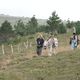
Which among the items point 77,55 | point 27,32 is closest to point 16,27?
point 27,32

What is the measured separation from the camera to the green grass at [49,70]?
14898 mm

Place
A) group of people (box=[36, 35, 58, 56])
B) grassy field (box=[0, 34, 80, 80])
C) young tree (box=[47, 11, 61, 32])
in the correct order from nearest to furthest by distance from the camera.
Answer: grassy field (box=[0, 34, 80, 80]), group of people (box=[36, 35, 58, 56]), young tree (box=[47, 11, 61, 32])

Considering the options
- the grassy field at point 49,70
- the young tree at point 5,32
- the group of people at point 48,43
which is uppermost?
the young tree at point 5,32

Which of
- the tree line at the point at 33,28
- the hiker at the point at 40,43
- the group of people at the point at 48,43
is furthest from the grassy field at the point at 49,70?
the tree line at the point at 33,28

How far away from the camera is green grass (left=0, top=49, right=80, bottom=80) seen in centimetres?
1490

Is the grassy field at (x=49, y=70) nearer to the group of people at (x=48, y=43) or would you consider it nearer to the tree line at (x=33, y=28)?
the group of people at (x=48, y=43)

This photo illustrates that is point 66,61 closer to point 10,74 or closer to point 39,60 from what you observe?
point 39,60

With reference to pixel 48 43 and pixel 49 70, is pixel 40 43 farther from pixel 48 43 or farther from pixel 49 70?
pixel 49 70

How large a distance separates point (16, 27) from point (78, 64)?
73738 millimetres

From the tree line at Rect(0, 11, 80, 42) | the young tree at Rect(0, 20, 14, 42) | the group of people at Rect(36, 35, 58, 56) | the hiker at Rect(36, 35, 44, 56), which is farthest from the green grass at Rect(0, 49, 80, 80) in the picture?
the young tree at Rect(0, 20, 14, 42)

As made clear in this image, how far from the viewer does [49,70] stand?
1659cm

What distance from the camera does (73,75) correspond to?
48.5ft

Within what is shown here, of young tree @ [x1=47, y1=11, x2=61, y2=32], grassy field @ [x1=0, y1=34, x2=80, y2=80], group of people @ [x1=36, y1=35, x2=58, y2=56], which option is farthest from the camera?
young tree @ [x1=47, y1=11, x2=61, y2=32]

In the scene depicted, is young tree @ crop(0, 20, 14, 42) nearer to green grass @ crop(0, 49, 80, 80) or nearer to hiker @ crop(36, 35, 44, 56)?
hiker @ crop(36, 35, 44, 56)
